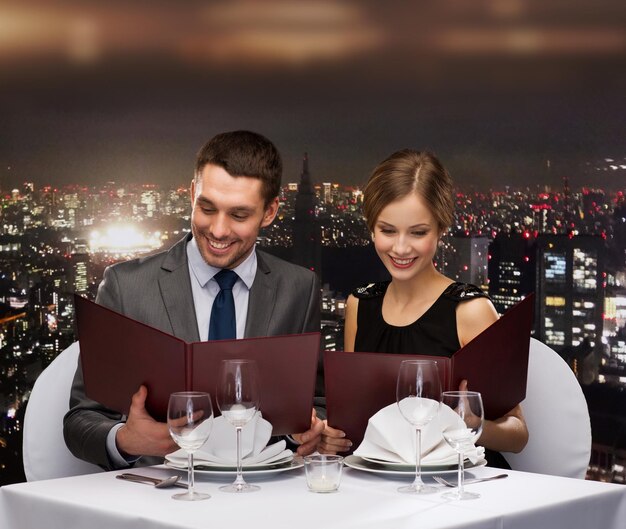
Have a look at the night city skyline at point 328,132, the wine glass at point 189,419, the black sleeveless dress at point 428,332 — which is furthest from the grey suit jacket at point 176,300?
the night city skyline at point 328,132

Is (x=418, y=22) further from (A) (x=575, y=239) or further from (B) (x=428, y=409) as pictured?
(B) (x=428, y=409)

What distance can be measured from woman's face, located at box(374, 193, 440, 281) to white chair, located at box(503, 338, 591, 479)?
388 mm

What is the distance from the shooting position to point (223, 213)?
2.55 meters

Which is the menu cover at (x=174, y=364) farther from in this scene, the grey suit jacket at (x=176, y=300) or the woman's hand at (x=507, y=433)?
the woman's hand at (x=507, y=433)

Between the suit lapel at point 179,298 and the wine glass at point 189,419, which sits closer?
the wine glass at point 189,419

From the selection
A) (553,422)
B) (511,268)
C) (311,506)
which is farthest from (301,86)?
(311,506)

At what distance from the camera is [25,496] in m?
1.86

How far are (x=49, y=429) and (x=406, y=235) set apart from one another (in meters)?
1.05

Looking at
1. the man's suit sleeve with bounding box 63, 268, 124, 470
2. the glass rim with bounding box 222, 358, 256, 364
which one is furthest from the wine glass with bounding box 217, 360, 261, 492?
the man's suit sleeve with bounding box 63, 268, 124, 470

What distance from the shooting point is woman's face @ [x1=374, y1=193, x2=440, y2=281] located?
8.91 feet

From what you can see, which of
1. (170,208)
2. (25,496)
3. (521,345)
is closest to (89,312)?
(25,496)

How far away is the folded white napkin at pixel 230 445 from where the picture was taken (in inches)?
78.2

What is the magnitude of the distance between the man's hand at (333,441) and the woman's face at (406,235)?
26.3 inches

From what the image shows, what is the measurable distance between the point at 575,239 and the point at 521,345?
289 cm
